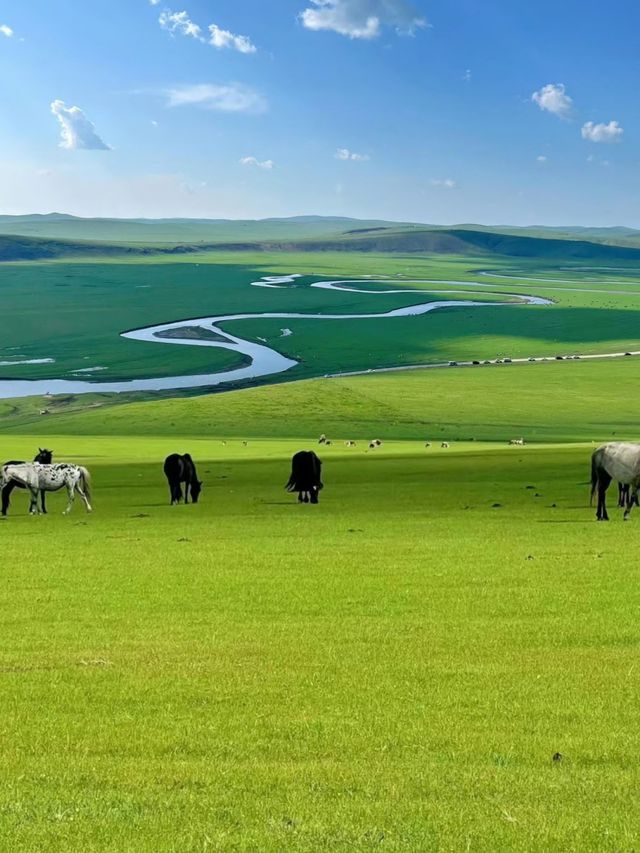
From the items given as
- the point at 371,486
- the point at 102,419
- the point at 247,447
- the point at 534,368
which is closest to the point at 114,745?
the point at 371,486

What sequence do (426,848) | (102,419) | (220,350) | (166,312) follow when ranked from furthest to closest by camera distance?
(166,312)
(220,350)
(102,419)
(426,848)

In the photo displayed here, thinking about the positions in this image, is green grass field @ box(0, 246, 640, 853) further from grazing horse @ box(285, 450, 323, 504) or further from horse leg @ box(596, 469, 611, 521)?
grazing horse @ box(285, 450, 323, 504)

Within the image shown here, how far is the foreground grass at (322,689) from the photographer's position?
827 centimetres

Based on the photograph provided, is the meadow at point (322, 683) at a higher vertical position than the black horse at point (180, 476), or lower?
higher

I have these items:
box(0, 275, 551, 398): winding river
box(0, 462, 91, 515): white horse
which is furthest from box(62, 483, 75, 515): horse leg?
box(0, 275, 551, 398): winding river

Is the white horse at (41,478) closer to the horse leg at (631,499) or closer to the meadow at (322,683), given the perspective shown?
the meadow at (322,683)

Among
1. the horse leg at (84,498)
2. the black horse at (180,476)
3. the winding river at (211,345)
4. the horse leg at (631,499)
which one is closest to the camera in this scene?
the horse leg at (631,499)

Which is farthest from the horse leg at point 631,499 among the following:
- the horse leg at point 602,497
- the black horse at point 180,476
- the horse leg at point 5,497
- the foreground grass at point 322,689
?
the horse leg at point 5,497

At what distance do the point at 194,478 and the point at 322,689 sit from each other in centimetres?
2298

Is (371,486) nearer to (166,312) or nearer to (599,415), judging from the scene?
(599,415)

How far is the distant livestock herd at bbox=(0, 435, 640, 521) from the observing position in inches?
1164

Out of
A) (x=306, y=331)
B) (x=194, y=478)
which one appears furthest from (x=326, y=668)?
(x=306, y=331)

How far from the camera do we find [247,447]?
60562mm

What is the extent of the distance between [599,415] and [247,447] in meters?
34.5
